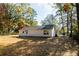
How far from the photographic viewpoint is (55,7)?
1.57 m

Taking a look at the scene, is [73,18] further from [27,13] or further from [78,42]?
[27,13]

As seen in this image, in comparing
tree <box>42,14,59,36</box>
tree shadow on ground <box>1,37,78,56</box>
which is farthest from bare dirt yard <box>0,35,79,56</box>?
tree <box>42,14,59,36</box>

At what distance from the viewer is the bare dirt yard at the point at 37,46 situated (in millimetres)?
1551

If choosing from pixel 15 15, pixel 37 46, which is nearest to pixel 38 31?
pixel 37 46

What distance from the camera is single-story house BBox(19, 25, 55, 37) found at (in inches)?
60.2

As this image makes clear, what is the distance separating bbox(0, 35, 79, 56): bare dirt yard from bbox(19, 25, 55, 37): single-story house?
0.04 meters

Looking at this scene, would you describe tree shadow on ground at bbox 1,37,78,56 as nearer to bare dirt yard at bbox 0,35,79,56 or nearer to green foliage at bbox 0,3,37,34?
bare dirt yard at bbox 0,35,79,56

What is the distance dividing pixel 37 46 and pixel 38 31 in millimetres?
141

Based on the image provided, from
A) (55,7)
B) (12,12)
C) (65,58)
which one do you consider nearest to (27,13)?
(12,12)

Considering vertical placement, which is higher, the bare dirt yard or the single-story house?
the single-story house

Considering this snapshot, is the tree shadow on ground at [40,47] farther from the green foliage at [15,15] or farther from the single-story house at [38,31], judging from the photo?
the green foliage at [15,15]

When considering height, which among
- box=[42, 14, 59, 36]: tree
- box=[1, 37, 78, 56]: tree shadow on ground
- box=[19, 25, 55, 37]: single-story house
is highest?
box=[42, 14, 59, 36]: tree

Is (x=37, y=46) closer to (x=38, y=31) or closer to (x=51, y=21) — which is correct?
(x=38, y=31)

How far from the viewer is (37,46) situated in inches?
61.6
